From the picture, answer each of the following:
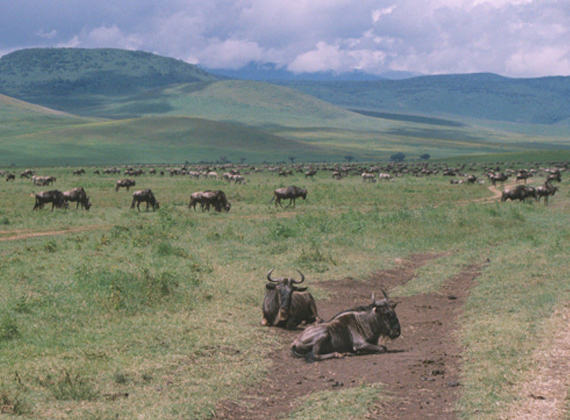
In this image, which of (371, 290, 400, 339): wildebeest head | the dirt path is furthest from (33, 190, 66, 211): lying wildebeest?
(371, 290, 400, 339): wildebeest head

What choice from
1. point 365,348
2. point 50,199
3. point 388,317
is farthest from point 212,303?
point 50,199

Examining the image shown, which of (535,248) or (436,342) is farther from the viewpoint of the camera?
(535,248)

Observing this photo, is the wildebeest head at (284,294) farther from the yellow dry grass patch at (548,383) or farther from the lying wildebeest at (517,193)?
the lying wildebeest at (517,193)

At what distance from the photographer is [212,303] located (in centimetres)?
1275

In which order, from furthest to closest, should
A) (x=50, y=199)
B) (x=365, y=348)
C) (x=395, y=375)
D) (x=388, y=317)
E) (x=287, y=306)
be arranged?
1. (x=50, y=199)
2. (x=287, y=306)
3. (x=388, y=317)
4. (x=365, y=348)
5. (x=395, y=375)

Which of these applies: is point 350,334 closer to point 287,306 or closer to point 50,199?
point 287,306

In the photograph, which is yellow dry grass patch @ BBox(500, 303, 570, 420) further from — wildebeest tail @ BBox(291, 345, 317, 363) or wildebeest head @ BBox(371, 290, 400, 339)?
wildebeest tail @ BBox(291, 345, 317, 363)

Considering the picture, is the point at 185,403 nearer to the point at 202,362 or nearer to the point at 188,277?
the point at 202,362

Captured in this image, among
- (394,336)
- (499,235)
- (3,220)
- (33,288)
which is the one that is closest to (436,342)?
(394,336)

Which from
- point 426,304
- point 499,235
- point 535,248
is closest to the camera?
point 426,304

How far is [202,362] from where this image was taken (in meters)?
9.34

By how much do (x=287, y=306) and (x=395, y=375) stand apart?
10.6 feet

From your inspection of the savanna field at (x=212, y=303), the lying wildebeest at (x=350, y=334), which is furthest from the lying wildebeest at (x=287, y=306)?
the lying wildebeest at (x=350, y=334)

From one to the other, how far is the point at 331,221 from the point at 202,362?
1654cm
